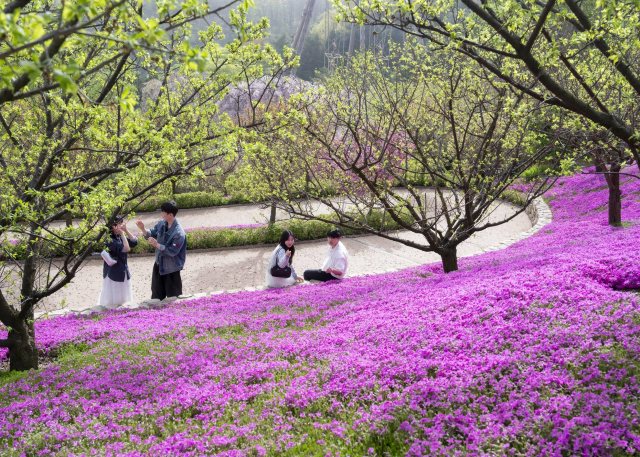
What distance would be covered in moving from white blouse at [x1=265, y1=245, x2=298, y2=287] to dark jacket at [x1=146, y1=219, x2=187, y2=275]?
6.79 ft

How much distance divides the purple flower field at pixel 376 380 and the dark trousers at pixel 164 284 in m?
2.78

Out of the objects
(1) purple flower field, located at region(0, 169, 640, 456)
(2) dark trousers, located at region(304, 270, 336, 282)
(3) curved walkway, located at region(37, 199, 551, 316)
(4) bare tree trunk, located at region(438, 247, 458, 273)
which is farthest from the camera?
(3) curved walkway, located at region(37, 199, 551, 316)

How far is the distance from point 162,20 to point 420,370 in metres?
3.95

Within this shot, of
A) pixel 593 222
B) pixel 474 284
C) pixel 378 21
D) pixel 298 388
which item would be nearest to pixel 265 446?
pixel 298 388

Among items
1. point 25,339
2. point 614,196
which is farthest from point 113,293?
point 614,196

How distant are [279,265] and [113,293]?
3788 mm

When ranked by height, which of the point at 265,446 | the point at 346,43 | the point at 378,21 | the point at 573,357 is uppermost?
the point at 346,43

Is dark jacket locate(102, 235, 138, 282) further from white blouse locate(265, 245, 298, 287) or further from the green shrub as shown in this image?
the green shrub

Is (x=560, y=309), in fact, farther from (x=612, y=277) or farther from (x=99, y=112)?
(x=99, y=112)

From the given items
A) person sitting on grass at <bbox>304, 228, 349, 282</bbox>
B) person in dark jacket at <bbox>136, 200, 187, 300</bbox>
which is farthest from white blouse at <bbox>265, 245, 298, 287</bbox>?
person in dark jacket at <bbox>136, 200, 187, 300</bbox>

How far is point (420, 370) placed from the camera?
168 inches

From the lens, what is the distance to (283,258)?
404 inches

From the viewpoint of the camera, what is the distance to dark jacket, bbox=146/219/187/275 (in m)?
9.48

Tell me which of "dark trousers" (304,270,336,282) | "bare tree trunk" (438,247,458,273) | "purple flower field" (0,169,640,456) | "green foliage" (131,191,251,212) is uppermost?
"green foliage" (131,191,251,212)
